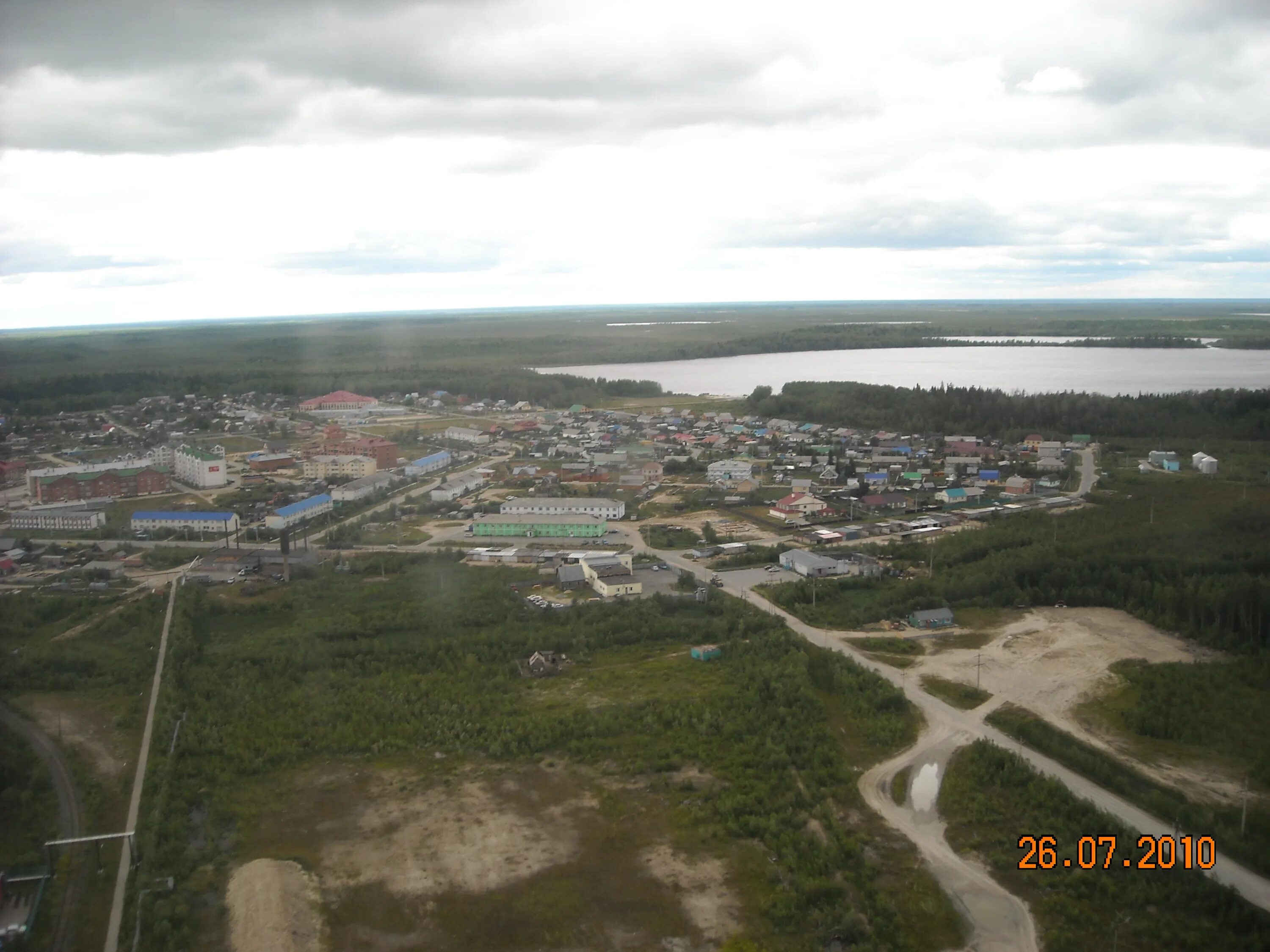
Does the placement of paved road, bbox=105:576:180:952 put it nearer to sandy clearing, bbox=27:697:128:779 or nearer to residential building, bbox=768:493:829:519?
sandy clearing, bbox=27:697:128:779

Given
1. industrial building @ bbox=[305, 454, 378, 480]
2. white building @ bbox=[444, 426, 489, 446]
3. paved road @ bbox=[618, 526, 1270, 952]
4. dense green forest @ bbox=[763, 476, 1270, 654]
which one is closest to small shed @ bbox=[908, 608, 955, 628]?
dense green forest @ bbox=[763, 476, 1270, 654]

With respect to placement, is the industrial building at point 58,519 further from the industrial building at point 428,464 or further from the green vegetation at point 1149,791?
the green vegetation at point 1149,791

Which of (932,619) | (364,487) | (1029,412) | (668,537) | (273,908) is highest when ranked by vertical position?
(1029,412)

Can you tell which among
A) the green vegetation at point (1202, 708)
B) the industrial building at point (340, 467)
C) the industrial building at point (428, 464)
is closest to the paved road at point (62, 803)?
the green vegetation at point (1202, 708)

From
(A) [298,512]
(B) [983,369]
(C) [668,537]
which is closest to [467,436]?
(A) [298,512]

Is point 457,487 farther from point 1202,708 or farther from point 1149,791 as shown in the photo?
point 1149,791

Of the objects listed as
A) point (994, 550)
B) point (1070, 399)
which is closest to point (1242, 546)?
point (994, 550)
